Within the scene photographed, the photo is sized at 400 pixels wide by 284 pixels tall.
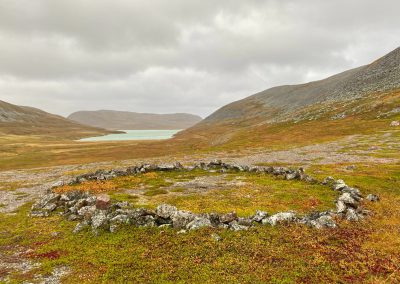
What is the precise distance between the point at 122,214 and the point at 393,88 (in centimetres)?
17317

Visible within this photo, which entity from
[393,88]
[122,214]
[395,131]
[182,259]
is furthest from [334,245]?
[393,88]

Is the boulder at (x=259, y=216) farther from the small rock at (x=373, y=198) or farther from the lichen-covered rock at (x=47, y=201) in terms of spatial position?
the lichen-covered rock at (x=47, y=201)

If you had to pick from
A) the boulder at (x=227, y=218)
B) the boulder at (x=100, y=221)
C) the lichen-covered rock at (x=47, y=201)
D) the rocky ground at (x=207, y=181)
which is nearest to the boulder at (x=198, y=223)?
the boulder at (x=227, y=218)

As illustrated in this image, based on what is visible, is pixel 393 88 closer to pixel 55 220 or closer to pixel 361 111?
pixel 361 111

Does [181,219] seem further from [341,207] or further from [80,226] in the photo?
[341,207]

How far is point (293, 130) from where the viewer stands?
14312cm

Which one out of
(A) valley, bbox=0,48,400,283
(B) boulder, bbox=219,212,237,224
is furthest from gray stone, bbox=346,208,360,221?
(B) boulder, bbox=219,212,237,224

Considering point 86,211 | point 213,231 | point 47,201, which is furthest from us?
point 47,201

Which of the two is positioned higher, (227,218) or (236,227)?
(227,218)

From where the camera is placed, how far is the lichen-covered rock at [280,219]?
90.7ft

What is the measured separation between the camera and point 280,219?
27969 millimetres

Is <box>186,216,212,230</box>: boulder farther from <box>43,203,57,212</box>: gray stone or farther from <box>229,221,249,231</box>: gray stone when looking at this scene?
<box>43,203,57,212</box>: gray stone

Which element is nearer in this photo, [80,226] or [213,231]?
[213,231]

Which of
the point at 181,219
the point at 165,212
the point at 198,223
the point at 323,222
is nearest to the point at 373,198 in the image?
the point at 323,222
